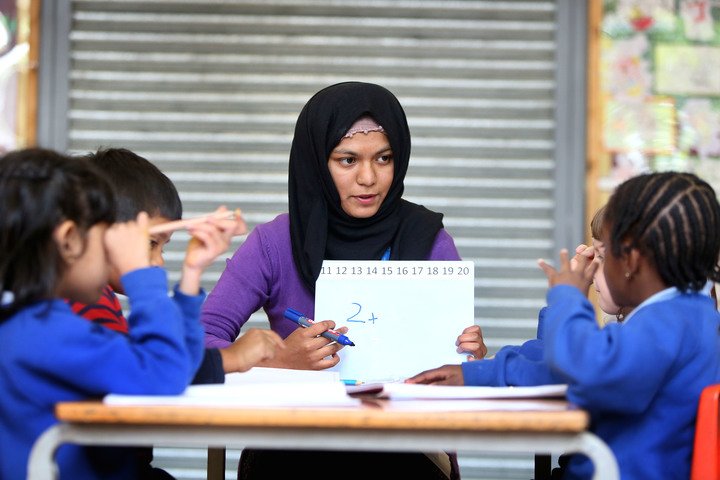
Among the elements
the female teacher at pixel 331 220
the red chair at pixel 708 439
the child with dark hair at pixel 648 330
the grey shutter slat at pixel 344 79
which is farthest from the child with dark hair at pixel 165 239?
the grey shutter slat at pixel 344 79

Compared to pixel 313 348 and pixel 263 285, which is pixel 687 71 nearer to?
pixel 263 285

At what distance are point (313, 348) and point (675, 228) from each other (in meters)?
0.88

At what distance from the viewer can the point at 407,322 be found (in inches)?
99.2

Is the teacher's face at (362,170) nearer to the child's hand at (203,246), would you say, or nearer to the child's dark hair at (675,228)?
the child's hand at (203,246)

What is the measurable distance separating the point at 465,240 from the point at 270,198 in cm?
81

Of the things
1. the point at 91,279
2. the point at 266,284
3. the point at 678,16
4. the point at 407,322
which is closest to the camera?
the point at 91,279

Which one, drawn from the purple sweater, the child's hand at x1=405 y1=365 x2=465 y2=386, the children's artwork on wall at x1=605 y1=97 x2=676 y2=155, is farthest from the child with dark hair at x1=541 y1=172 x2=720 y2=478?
the children's artwork on wall at x1=605 y1=97 x2=676 y2=155

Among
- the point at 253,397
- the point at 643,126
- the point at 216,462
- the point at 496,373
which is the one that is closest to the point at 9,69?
the point at 216,462

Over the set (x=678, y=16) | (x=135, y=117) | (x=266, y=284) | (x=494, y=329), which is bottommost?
(x=494, y=329)

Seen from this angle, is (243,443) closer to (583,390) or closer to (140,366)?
(140,366)

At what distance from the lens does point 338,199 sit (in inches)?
114

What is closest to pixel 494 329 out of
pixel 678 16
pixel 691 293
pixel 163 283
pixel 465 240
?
pixel 465 240

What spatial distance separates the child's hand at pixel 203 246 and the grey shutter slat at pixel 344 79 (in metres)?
2.35

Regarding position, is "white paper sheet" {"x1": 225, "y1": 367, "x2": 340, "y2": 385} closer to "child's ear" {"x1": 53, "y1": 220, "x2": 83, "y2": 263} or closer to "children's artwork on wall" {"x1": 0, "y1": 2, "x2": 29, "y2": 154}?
"child's ear" {"x1": 53, "y1": 220, "x2": 83, "y2": 263}
